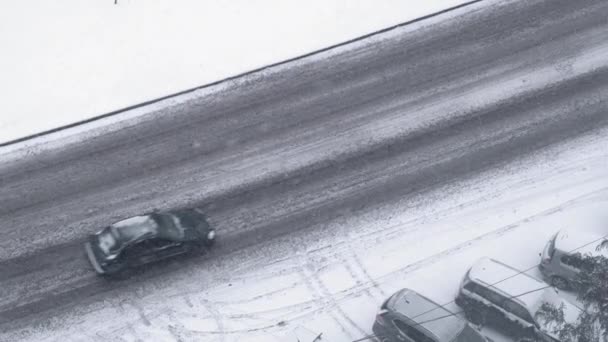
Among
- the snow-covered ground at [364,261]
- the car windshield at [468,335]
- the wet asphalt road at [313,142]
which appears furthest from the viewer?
the wet asphalt road at [313,142]

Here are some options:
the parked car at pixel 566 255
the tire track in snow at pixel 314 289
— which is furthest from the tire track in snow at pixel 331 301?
the parked car at pixel 566 255

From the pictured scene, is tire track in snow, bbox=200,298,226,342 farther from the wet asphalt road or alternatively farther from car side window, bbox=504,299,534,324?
car side window, bbox=504,299,534,324

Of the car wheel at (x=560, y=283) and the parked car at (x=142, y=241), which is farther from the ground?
the parked car at (x=142, y=241)

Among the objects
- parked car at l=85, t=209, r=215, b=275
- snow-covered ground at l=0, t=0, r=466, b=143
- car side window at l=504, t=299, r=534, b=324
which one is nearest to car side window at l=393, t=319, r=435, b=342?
car side window at l=504, t=299, r=534, b=324

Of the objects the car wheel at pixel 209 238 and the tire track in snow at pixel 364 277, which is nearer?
the tire track in snow at pixel 364 277

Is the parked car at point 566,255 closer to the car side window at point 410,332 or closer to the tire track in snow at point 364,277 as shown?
the car side window at point 410,332

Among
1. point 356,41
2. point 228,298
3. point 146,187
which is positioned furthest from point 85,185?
point 356,41

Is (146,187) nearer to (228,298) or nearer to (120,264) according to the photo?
(120,264)
